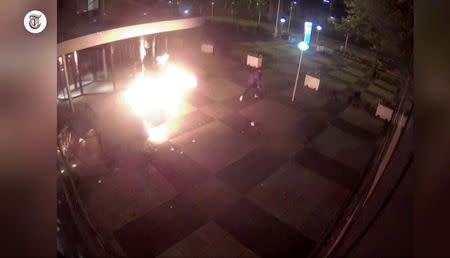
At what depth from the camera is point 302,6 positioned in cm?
4569

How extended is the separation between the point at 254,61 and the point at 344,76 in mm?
6950

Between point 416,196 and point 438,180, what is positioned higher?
point 438,180

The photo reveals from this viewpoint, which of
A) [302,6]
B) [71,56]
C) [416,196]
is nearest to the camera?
[416,196]

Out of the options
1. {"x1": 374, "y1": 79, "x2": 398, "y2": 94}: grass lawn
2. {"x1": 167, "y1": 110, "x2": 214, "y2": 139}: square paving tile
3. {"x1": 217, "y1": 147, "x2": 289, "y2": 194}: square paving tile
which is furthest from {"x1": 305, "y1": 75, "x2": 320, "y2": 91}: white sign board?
{"x1": 217, "y1": 147, "x2": 289, "y2": 194}: square paving tile

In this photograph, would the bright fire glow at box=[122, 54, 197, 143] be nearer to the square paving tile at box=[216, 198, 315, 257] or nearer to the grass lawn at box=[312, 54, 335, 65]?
the square paving tile at box=[216, 198, 315, 257]

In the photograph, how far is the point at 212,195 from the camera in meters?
9.52

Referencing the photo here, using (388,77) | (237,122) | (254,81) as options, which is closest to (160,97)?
(237,122)

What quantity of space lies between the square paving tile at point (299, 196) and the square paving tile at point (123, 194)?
2958 mm

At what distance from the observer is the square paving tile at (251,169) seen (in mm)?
10188

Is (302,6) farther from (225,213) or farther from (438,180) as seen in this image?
(438,180)

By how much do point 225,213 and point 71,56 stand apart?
34.2 ft

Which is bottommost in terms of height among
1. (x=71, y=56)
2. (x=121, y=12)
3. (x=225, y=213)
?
(x=225, y=213)

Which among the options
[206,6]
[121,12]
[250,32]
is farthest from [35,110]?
[206,6]

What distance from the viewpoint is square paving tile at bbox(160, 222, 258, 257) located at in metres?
7.62
